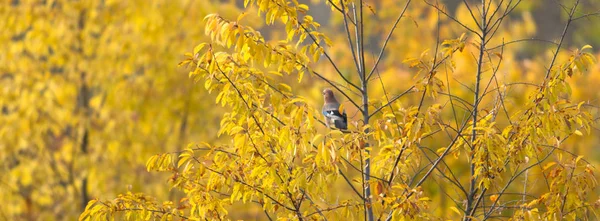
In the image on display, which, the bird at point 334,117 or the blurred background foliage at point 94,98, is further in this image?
the blurred background foliage at point 94,98

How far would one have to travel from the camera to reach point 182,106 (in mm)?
10305

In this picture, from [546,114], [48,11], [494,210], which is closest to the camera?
[546,114]

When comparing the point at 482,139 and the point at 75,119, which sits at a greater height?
the point at 75,119

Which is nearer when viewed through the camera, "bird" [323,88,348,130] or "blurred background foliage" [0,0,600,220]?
"bird" [323,88,348,130]

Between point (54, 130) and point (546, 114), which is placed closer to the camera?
point (546, 114)

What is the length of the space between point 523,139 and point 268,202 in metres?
1.23

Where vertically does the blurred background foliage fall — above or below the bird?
above

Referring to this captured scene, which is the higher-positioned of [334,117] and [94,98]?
[94,98]

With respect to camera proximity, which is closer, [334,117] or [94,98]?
[334,117]

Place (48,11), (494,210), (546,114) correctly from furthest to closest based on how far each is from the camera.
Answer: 1. (48,11)
2. (494,210)
3. (546,114)

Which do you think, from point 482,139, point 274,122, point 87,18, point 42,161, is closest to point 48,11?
point 87,18

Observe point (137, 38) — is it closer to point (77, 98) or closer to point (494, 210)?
point (77, 98)

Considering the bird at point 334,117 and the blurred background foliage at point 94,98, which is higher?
the blurred background foliage at point 94,98

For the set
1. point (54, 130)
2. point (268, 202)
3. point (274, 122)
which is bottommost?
point (268, 202)
